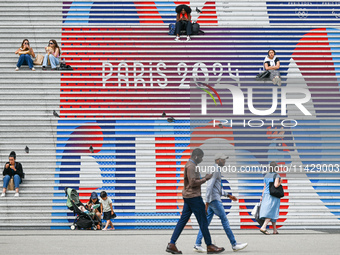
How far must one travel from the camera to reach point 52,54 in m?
16.9

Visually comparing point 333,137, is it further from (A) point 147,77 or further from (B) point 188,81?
(A) point 147,77

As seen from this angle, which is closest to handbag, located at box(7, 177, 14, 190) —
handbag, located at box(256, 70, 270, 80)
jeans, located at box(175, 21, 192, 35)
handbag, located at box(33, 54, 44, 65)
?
handbag, located at box(33, 54, 44, 65)

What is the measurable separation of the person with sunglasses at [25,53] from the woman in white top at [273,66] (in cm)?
733

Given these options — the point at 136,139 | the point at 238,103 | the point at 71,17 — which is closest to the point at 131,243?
the point at 136,139

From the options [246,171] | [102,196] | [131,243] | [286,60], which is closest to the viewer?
[131,243]

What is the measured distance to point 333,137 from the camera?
53.9 feet

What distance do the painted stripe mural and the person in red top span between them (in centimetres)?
43

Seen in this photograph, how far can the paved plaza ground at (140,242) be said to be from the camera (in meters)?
10.5

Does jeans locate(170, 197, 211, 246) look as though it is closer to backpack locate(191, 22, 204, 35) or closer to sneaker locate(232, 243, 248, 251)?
sneaker locate(232, 243, 248, 251)

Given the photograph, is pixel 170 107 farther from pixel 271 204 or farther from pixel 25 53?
pixel 25 53

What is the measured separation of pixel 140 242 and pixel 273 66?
7.59 metres

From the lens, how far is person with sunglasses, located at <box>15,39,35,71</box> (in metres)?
16.9

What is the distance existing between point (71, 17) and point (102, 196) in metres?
6.52

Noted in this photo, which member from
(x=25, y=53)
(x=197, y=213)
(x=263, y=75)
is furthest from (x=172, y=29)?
(x=197, y=213)
